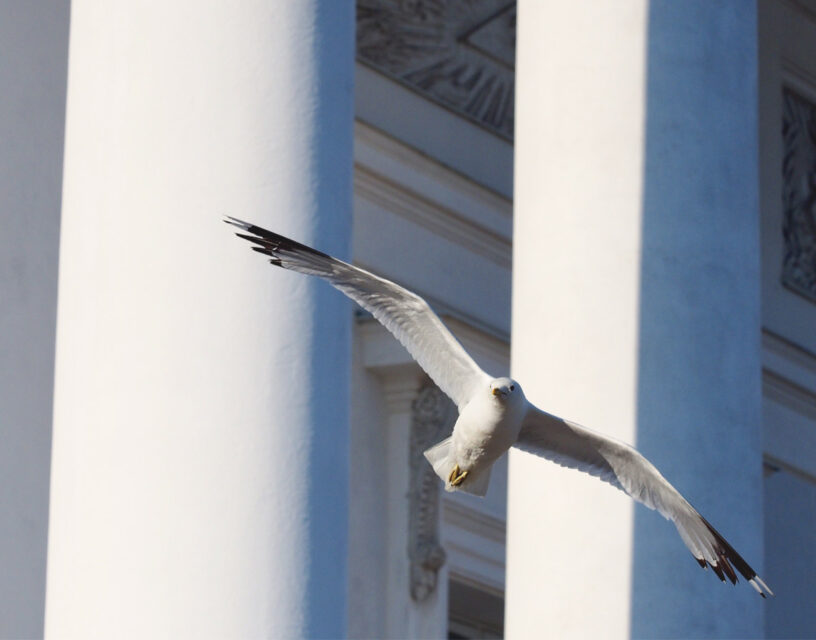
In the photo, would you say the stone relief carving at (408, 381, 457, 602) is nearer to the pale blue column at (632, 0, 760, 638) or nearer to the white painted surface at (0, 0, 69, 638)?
the white painted surface at (0, 0, 69, 638)

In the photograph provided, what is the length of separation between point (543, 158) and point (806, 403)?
223 inches

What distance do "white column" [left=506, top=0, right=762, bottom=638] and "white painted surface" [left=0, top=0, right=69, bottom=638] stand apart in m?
1.86

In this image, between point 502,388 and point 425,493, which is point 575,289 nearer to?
point 502,388

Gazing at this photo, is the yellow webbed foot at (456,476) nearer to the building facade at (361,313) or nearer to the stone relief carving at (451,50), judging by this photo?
the building facade at (361,313)

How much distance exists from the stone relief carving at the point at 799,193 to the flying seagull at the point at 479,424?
678cm

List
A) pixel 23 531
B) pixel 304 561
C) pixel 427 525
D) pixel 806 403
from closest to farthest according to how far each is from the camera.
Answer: pixel 304 561 → pixel 23 531 → pixel 427 525 → pixel 806 403

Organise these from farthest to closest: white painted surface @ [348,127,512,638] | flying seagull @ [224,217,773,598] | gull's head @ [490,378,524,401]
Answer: white painted surface @ [348,127,512,638] < gull's head @ [490,378,524,401] < flying seagull @ [224,217,773,598]

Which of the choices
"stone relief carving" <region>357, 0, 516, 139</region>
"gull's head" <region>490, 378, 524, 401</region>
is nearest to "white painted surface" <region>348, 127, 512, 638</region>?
"stone relief carving" <region>357, 0, 516, 139</region>

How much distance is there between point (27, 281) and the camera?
8.66 metres

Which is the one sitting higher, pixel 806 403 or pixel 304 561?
pixel 806 403

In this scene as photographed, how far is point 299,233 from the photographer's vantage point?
19.9ft

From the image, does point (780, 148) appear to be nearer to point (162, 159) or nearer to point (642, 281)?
point (642, 281)

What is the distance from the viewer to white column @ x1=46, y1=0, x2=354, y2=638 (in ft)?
18.6

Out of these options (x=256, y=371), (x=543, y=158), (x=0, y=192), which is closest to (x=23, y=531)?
(x=0, y=192)
